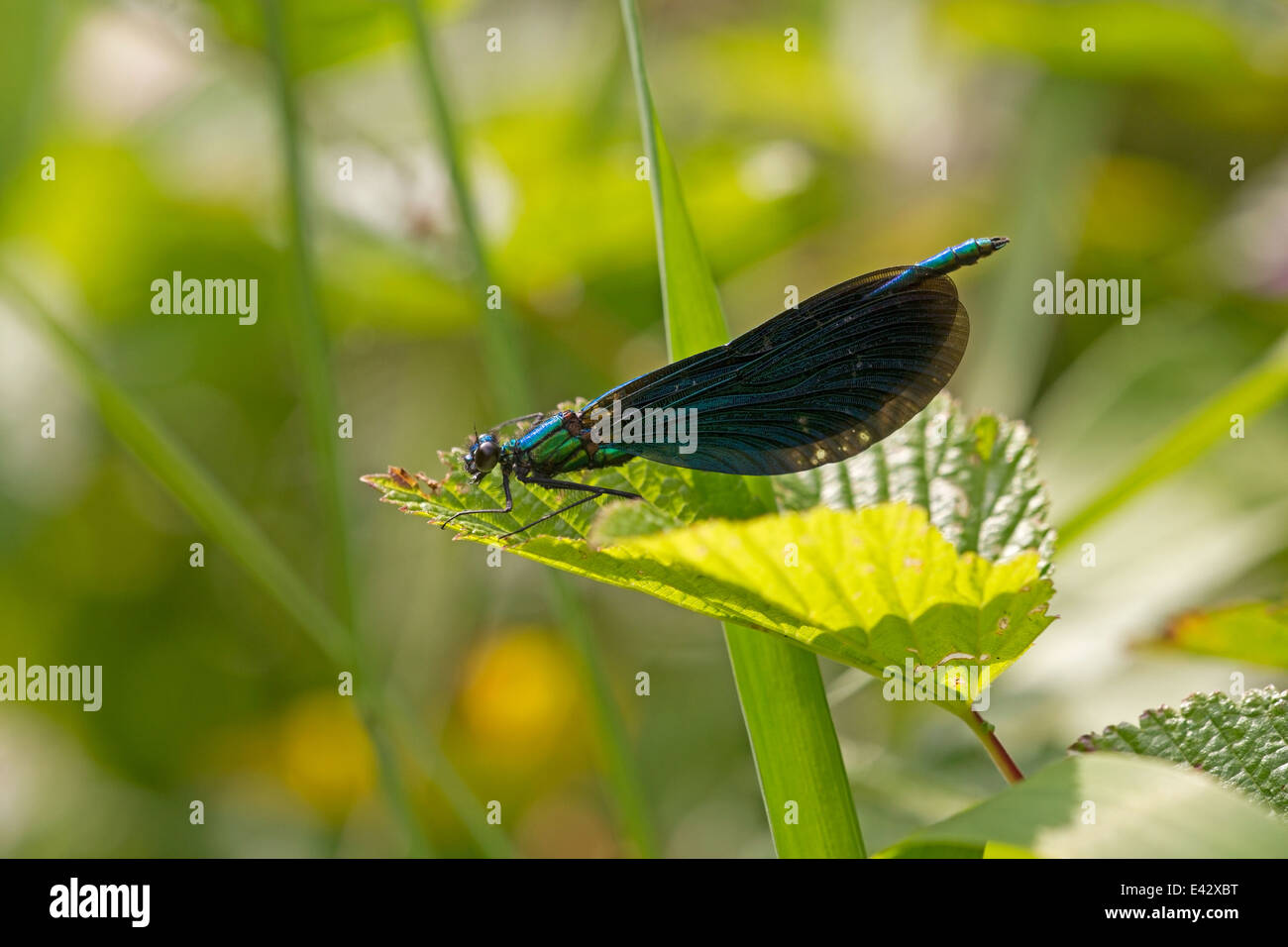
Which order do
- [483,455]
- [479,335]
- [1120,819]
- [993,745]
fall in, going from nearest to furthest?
1. [1120,819]
2. [993,745]
3. [483,455]
4. [479,335]

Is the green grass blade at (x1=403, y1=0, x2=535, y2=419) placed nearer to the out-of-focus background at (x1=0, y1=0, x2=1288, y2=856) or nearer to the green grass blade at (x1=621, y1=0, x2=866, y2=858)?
the green grass blade at (x1=621, y1=0, x2=866, y2=858)

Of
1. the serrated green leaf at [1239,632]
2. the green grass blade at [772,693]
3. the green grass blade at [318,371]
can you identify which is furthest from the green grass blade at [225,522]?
the serrated green leaf at [1239,632]

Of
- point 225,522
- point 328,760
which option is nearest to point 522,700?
point 328,760

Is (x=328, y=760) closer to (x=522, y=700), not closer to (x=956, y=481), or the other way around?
(x=522, y=700)

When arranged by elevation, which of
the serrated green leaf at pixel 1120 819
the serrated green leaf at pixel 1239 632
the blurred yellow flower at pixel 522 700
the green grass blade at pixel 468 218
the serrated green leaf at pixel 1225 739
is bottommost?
the serrated green leaf at pixel 1120 819

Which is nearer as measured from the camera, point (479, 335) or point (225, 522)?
point (225, 522)

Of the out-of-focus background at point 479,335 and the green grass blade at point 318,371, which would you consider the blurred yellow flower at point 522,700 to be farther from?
the green grass blade at point 318,371
